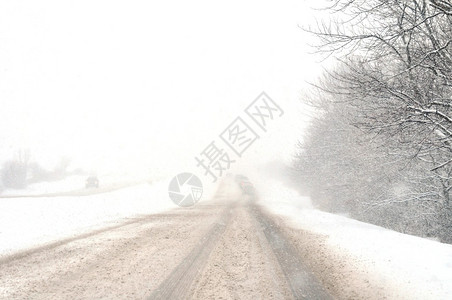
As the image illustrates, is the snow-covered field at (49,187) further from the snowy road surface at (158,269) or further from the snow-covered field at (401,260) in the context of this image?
the snow-covered field at (401,260)

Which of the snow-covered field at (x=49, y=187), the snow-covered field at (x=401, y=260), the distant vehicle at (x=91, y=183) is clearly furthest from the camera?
the snow-covered field at (x=49, y=187)

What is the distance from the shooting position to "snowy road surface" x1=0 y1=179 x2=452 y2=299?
3904 millimetres

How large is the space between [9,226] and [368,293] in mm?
10906

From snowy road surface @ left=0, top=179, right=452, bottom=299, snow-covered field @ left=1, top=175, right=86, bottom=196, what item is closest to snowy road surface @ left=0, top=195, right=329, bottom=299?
snowy road surface @ left=0, top=179, right=452, bottom=299

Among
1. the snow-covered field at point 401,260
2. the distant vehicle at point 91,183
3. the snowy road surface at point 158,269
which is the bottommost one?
the snow-covered field at point 401,260

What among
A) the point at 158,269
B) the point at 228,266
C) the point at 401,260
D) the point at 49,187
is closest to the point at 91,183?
the point at 49,187

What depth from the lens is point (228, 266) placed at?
499cm

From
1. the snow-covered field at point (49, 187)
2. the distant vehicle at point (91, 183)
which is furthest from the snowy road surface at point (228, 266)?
the snow-covered field at point (49, 187)

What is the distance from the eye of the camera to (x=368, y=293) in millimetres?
3852

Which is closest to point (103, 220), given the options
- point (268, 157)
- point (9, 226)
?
point (9, 226)

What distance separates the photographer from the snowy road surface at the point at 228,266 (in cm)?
390

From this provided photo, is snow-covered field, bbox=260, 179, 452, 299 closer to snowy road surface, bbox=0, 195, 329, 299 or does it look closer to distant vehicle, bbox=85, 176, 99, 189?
snowy road surface, bbox=0, 195, 329, 299

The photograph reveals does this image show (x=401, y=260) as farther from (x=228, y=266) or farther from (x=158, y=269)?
(x=158, y=269)

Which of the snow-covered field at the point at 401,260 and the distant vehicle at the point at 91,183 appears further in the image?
the distant vehicle at the point at 91,183
